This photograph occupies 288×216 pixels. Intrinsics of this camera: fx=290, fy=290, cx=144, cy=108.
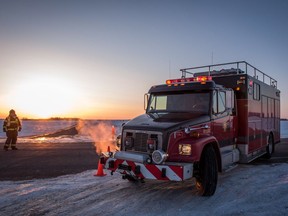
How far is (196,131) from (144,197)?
182 cm

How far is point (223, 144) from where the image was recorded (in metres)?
7.64

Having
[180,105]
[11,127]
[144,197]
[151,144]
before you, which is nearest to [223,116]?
[180,105]

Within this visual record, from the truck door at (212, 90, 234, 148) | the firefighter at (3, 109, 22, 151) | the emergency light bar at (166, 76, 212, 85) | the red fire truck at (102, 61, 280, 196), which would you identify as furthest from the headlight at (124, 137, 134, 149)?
the firefighter at (3, 109, 22, 151)

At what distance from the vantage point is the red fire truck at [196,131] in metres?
6.00

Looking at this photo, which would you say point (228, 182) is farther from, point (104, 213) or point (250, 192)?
point (104, 213)

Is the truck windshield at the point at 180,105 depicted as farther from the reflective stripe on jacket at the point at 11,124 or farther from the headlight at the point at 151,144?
the reflective stripe on jacket at the point at 11,124

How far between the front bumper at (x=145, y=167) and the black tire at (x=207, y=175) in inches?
20.4

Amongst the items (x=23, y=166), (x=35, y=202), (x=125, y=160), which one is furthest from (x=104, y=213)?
(x=23, y=166)

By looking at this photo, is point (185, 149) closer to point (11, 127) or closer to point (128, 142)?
point (128, 142)

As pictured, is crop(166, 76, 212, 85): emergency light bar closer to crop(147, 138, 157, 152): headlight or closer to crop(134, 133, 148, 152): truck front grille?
crop(134, 133, 148, 152): truck front grille

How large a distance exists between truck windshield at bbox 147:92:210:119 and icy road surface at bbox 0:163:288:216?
1.78 m

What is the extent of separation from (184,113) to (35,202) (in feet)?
12.8

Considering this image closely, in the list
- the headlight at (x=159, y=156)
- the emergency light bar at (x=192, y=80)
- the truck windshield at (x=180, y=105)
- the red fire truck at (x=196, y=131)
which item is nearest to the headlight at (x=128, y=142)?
the red fire truck at (x=196, y=131)

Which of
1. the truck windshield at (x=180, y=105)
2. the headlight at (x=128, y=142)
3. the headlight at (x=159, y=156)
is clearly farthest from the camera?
the truck windshield at (x=180, y=105)
